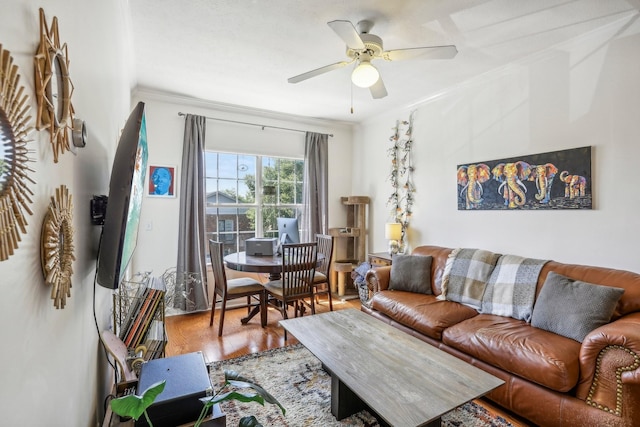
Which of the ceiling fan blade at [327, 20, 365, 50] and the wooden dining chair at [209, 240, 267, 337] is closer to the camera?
the ceiling fan blade at [327, 20, 365, 50]

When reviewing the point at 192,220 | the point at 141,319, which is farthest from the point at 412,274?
the point at 192,220

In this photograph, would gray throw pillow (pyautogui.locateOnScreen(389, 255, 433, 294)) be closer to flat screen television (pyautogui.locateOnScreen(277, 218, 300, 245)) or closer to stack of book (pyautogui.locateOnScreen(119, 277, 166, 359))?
flat screen television (pyautogui.locateOnScreen(277, 218, 300, 245))

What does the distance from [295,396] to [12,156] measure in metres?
2.16

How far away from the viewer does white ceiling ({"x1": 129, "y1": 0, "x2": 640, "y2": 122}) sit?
209cm

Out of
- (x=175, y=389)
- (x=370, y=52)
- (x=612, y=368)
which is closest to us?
(x=175, y=389)

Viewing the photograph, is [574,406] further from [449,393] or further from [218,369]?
[218,369]

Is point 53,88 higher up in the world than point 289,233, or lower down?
higher up

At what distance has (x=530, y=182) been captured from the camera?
2.81 metres

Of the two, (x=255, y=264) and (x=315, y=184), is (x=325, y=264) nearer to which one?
(x=255, y=264)

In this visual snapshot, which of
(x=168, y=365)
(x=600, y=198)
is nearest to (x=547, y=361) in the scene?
(x=600, y=198)

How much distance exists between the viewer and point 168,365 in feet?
4.36

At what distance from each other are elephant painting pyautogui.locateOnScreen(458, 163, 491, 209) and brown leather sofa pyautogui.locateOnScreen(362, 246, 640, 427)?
0.98 m

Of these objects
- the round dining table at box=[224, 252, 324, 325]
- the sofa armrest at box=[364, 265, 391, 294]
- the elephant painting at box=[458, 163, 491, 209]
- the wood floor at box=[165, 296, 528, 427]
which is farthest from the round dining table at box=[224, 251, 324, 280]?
the elephant painting at box=[458, 163, 491, 209]

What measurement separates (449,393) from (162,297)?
1.56 metres
